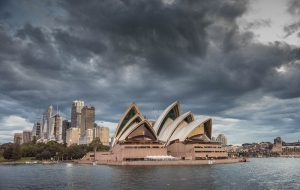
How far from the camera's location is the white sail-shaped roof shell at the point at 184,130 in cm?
9054

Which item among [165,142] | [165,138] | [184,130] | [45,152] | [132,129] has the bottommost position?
[45,152]

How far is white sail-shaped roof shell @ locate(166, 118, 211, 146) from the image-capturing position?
297ft

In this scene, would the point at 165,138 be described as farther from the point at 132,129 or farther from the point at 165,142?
the point at 132,129

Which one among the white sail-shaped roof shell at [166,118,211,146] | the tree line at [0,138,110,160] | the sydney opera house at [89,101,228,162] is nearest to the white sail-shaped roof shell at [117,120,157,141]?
the sydney opera house at [89,101,228,162]

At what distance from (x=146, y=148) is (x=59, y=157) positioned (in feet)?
162

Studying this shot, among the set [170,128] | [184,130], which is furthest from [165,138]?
[184,130]

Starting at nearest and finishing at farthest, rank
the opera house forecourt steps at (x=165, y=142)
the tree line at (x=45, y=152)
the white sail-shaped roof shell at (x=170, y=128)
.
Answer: the opera house forecourt steps at (x=165, y=142) → the white sail-shaped roof shell at (x=170, y=128) → the tree line at (x=45, y=152)

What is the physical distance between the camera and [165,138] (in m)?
95.9

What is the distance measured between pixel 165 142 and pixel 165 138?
1.48 metres

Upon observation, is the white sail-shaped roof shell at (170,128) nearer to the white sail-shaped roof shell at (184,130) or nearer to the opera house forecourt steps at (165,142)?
the opera house forecourt steps at (165,142)

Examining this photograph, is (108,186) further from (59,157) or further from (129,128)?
(59,157)

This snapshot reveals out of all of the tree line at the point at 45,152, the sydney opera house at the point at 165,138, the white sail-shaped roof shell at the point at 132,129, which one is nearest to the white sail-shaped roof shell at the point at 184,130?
the sydney opera house at the point at 165,138

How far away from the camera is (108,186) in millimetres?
38000

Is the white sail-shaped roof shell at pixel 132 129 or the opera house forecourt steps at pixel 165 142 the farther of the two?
the white sail-shaped roof shell at pixel 132 129
